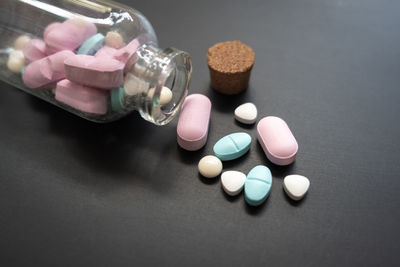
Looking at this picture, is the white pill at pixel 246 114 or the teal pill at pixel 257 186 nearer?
the teal pill at pixel 257 186

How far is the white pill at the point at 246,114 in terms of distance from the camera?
0.95m

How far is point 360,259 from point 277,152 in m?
0.28

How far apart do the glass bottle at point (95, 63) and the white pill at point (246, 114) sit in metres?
0.15

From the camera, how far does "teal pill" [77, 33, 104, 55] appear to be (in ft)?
2.81

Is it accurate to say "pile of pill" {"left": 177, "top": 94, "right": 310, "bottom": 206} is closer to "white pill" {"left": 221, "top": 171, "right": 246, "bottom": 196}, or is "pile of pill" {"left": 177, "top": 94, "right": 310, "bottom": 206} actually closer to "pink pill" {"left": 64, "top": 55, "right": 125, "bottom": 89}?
"white pill" {"left": 221, "top": 171, "right": 246, "bottom": 196}

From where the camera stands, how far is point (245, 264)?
74cm

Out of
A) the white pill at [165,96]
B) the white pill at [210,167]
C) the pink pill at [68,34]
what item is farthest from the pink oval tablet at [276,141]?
the pink pill at [68,34]

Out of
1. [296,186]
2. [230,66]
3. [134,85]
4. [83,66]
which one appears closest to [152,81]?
[134,85]

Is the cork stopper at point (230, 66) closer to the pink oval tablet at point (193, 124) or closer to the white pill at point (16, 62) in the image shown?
the pink oval tablet at point (193, 124)

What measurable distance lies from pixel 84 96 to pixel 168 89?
0.21m

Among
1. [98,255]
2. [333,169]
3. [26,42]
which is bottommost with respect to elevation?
[98,255]

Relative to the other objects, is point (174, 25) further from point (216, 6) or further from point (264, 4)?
point (264, 4)

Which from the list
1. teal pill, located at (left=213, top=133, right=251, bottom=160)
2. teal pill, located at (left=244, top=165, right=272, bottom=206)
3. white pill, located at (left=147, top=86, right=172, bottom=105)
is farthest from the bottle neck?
teal pill, located at (left=244, top=165, right=272, bottom=206)

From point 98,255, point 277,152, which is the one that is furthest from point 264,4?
point 98,255
